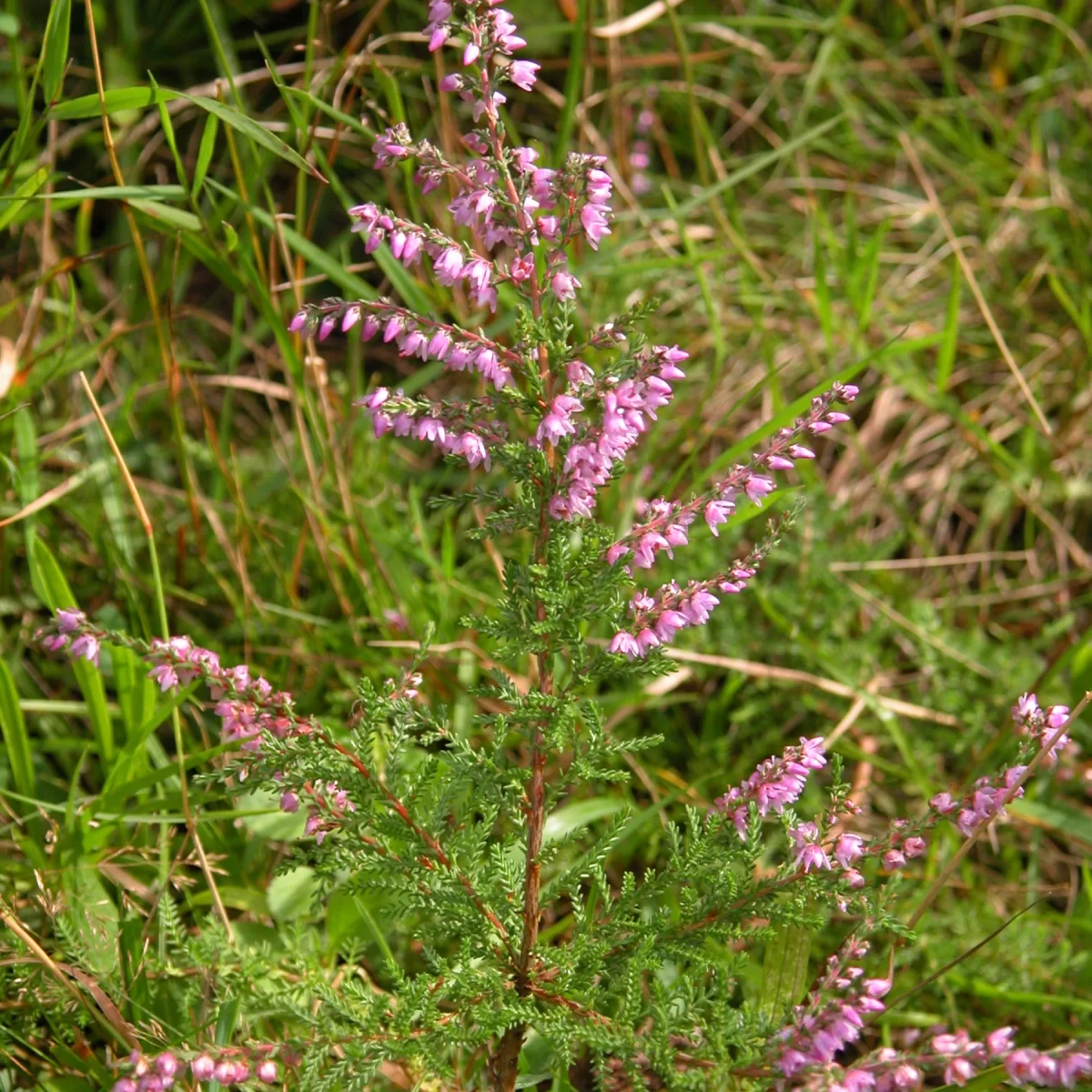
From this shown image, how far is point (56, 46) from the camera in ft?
7.72

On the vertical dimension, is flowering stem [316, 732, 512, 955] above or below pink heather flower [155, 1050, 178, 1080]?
above

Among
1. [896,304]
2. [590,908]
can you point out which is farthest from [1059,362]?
[590,908]

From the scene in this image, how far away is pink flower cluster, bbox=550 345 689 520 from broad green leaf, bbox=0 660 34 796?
1446mm

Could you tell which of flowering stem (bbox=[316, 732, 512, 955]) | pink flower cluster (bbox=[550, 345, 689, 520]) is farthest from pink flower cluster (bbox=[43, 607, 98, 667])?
pink flower cluster (bbox=[550, 345, 689, 520])

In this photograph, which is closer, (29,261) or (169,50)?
(29,261)

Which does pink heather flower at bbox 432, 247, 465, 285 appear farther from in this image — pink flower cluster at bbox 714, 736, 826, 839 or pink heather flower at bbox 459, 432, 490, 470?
pink flower cluster at bbox 714, 736, 826, 839

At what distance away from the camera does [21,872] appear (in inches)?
99.9

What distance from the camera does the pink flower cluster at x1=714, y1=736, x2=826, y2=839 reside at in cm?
188

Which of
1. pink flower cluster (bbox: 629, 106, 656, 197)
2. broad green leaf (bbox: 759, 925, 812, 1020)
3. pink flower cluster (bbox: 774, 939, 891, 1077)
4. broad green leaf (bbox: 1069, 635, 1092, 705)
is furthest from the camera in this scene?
pink flower cluster (bbox: 629, 106, 656, 197)

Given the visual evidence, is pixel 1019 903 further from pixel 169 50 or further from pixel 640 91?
pixel 169 50

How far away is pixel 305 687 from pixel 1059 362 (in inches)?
113

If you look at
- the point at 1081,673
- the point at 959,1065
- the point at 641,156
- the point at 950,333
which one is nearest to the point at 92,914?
the point at 959,1065

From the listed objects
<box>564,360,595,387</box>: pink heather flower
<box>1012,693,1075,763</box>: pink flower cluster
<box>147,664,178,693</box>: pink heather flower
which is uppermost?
<box>564,360,595,387</box>: pink heather flower

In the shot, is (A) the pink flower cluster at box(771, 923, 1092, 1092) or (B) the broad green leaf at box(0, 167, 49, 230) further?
(B) the broad green leaf at box(0, 167, 49, 230)
